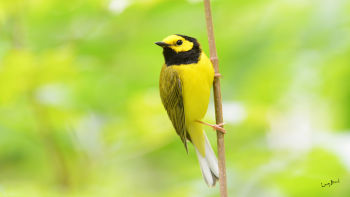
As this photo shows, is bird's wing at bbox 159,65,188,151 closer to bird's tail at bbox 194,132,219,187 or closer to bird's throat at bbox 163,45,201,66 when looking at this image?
bird's throat at bbox 163,45,201,66

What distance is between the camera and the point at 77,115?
8.54ft

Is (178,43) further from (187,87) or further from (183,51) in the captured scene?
(187,87)

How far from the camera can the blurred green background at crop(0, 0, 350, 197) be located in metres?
2.31

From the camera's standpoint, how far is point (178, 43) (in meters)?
2.58

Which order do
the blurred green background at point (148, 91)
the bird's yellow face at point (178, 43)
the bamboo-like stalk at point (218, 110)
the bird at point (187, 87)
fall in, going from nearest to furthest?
the bamboo-like stalk at point (218, 110)
the blurred green background at point (148, 91)
the bird's yellow face at point (178, 43)
the bird at point (187, 87)

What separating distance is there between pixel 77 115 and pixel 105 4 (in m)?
0.59

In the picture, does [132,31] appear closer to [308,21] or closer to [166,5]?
[166,5]

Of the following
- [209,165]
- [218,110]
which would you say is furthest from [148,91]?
[218,110]

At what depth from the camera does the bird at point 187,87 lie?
2609mm

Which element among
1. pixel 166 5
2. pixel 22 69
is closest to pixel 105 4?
pixel 166 5

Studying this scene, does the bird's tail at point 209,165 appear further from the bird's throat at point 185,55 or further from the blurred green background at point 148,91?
the bird's throat at point 185,55

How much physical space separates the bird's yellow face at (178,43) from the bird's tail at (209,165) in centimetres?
50

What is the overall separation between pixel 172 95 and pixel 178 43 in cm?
30

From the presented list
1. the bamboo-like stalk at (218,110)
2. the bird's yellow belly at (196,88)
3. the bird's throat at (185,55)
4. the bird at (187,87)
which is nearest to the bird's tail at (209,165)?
the bird at (187,87)
